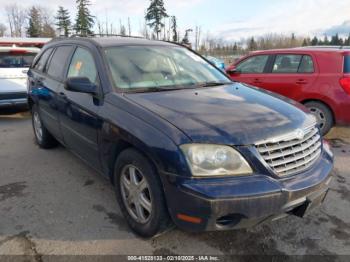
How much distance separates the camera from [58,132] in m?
4.26

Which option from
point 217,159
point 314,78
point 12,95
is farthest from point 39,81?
point 314,78

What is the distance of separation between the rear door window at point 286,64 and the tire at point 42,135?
4365 millimetres

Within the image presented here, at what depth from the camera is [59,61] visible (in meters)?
4.32

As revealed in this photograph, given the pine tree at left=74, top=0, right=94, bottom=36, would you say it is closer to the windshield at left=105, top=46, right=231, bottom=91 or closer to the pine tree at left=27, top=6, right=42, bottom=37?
the pine tree at left=27, top=6, right=42, bottom=37

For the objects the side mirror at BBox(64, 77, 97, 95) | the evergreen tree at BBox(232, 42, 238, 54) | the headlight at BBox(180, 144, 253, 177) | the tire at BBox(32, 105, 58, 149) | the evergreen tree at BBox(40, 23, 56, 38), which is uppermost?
the evergreen tree at BBox(40, 23, 56, 38)

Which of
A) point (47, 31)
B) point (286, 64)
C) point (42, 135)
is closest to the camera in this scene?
point (42, 135)

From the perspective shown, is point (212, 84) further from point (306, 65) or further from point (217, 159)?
point (306, 65)

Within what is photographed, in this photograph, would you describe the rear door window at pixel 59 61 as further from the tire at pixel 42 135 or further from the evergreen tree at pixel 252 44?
the evergreen tree at pixel 252 44

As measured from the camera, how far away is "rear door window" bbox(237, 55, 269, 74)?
6684mm

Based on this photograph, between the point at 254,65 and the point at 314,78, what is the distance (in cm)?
140

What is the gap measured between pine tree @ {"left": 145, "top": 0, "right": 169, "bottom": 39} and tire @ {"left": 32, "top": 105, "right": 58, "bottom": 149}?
4055 cm

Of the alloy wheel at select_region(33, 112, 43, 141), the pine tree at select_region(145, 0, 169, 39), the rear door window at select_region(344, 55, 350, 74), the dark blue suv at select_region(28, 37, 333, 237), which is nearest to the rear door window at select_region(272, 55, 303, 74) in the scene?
the rear door window at select_region(344, 55, 350, 74)

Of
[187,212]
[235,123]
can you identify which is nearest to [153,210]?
[187,212]

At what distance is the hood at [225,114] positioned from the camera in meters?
2.34
